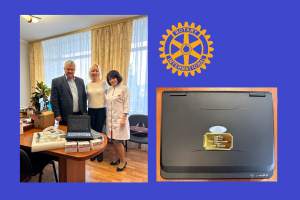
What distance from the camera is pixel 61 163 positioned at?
97 centimetres

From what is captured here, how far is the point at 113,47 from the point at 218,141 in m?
1.77

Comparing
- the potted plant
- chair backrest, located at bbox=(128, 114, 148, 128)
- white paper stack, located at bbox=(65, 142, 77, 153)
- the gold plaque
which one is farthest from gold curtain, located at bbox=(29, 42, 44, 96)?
the gold plaque

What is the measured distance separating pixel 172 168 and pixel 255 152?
364 millimetres

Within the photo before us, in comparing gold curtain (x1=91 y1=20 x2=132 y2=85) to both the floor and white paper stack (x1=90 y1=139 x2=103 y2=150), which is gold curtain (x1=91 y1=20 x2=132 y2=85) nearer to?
the floor

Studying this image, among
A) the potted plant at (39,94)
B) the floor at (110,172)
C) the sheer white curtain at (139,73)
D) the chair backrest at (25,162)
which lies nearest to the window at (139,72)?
the sheer white curtain at (139,73)

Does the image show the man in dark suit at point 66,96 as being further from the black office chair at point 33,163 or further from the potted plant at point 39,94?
the black office chair at point 33,163

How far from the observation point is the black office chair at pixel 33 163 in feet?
2.82

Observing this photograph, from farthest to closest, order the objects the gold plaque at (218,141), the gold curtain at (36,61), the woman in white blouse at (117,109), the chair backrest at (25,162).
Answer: the gold curtain at (36,61), the woman in white blouse at (117,109), the chair backrest at (25,162), the gold plaque at (218,141)

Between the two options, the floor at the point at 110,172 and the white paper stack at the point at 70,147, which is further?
the floor at the point at 110,172

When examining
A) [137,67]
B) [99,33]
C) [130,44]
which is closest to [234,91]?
[137,67]

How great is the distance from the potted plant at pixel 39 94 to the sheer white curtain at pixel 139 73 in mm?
888

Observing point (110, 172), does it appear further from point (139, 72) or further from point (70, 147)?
point (139, 72)

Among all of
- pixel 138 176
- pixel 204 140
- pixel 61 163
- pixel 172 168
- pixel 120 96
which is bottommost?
pixel 138 176

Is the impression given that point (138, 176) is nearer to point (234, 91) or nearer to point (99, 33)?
point (234, 91)
